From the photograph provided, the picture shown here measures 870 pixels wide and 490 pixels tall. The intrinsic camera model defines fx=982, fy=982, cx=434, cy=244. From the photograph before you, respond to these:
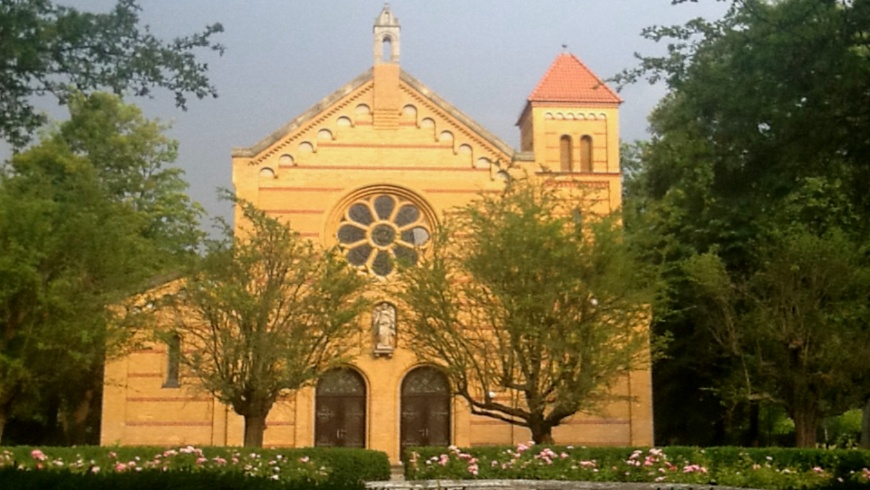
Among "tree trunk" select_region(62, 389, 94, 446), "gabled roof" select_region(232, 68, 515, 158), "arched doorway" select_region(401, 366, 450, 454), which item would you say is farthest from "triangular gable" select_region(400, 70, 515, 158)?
"tree trunk" select_region(62, 389, 94, 446)

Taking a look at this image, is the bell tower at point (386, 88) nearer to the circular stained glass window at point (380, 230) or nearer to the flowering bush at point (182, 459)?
the circular stained glass window at point (380, 230)

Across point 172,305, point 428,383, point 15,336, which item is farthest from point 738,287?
point 15,336

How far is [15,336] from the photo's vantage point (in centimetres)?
2642

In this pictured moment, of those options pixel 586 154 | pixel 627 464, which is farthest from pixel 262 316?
pixel 586 154

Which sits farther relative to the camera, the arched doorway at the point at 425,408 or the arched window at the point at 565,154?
the arched window at the point at 565,154

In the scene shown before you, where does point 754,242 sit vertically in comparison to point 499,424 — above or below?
above

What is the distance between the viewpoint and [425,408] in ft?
102

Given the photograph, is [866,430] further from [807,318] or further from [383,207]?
[383,207]

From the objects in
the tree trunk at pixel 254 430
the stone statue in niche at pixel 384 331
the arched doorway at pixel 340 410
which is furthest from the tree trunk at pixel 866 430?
the tree trunk at pixel 254 430

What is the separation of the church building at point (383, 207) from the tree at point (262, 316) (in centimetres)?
513

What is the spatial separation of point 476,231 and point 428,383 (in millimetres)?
8319

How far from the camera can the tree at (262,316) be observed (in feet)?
75.8

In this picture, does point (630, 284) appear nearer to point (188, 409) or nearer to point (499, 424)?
point (499, 424)

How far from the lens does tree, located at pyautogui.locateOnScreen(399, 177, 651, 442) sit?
22.9m
